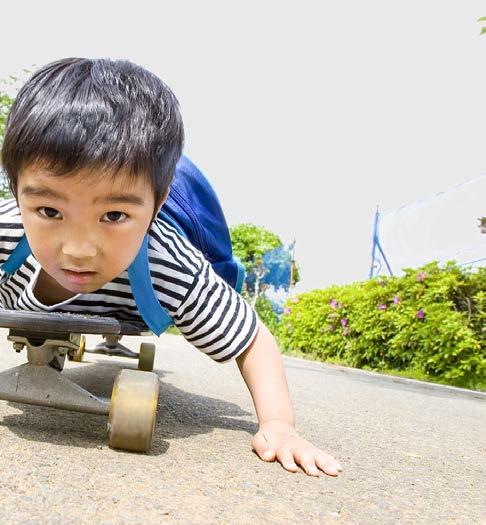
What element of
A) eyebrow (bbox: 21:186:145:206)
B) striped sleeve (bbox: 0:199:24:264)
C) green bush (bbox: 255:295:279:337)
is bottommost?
striped sleeve (bbox: 0:199:24:264)

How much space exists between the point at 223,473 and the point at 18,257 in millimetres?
888

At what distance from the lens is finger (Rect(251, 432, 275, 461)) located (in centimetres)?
161

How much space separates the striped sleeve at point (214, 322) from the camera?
75.0 inches

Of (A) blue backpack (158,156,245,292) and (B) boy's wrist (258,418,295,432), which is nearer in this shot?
(B) boy's wrist (258,418,295,432)

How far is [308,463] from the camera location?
1.56 meters

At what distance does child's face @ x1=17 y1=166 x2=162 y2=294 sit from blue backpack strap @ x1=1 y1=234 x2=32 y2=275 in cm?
28

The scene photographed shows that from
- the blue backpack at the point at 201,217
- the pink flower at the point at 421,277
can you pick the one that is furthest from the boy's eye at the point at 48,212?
the pink flower at the point at 421,277

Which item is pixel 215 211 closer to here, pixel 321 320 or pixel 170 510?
pixel 170 510

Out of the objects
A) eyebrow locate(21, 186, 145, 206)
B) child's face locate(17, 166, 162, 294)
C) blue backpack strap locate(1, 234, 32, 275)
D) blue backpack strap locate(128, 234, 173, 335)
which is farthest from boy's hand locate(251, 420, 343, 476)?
blue backpack strap locate(1, 234, 32, 275)

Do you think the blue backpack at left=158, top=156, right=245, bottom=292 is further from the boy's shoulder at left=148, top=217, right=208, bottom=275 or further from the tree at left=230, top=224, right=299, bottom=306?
the tree at left=230, top=224, right=299, bottom=306

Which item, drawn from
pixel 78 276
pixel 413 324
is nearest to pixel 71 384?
pixel 78 276

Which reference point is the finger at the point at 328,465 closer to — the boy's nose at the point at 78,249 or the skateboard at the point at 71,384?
the skateboard at the point at 71,384

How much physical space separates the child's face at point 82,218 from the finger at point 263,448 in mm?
566

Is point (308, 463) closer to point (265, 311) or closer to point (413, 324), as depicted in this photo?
point (413, 324)
